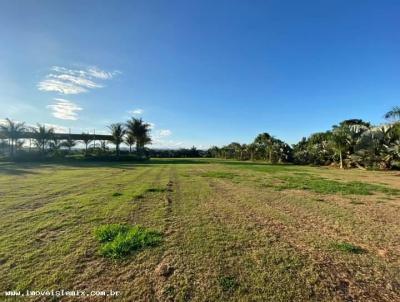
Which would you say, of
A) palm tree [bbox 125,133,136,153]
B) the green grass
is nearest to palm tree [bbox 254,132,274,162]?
palm tree [bbox 125,133,136,153]

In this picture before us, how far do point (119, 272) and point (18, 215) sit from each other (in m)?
4.48

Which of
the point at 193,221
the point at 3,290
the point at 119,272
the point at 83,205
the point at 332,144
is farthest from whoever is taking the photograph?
the point at 332,144

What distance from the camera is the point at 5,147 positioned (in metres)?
47.2

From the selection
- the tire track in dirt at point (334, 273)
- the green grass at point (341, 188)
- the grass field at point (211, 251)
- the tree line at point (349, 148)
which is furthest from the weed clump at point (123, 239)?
the tree line at point (349, 148)

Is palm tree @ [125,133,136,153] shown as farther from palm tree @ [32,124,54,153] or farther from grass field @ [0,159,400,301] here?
grass field @ [0,159,400,301]

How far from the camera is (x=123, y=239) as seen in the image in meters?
4.78

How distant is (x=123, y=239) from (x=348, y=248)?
4.19 m

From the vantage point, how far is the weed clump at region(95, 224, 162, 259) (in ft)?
14.3

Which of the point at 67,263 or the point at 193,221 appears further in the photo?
the point at 193,221

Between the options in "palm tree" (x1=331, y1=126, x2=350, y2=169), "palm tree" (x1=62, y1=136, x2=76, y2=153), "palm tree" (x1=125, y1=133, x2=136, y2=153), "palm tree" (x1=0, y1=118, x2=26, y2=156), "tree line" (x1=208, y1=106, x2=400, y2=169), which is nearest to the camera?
"tree line" (x1=208, y1=106, x2=400, y2=169)

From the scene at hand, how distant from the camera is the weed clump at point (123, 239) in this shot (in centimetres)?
437

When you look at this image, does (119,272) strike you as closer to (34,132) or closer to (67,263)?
(67,263)

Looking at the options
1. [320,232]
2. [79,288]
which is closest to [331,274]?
[320,232]

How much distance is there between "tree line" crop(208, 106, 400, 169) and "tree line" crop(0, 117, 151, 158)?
2757cm
